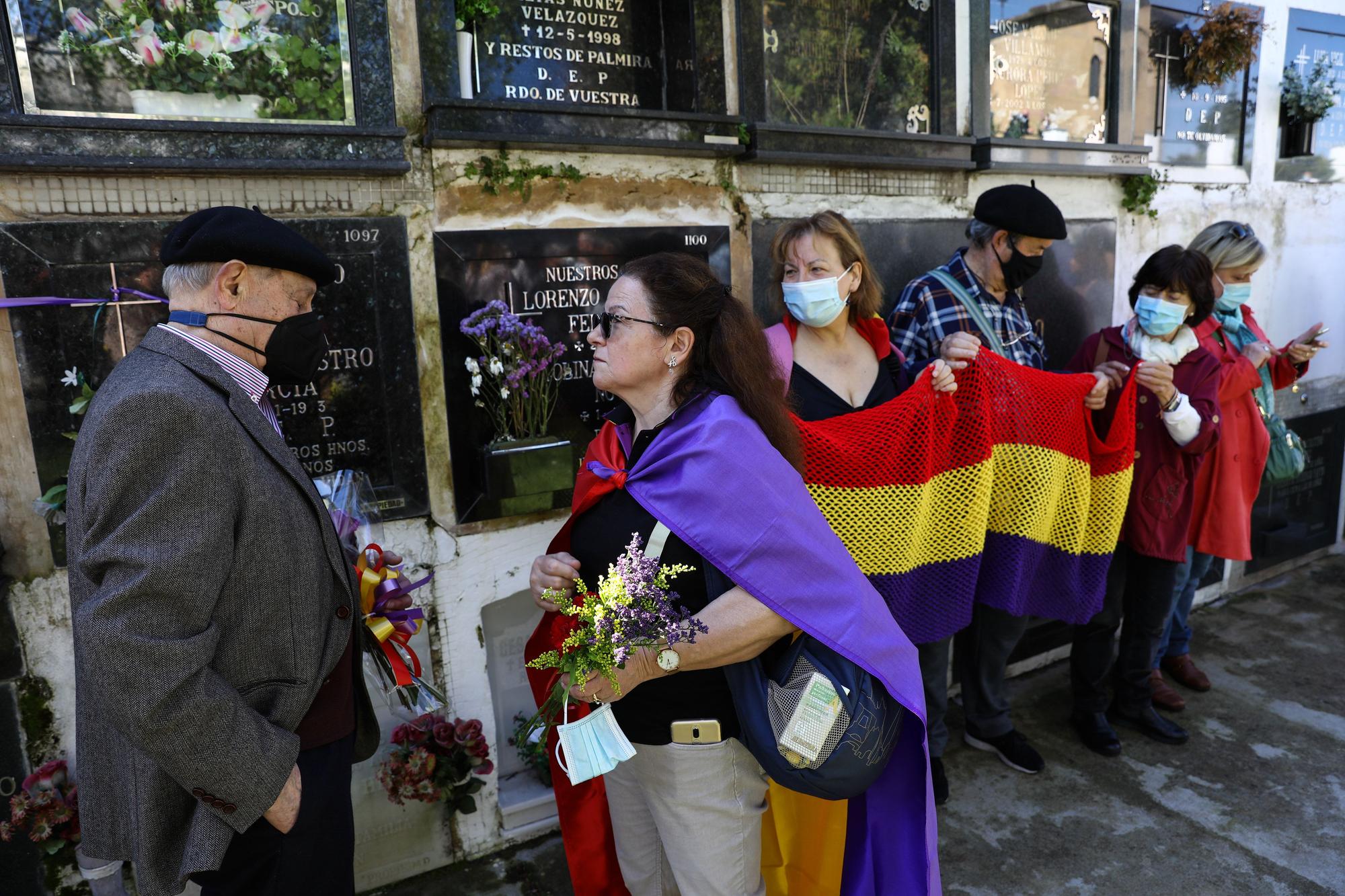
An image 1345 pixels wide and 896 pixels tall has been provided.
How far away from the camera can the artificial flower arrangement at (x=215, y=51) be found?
2.39 meters

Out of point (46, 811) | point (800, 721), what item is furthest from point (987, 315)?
point (46, 811)

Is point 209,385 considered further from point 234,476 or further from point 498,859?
point 498,859

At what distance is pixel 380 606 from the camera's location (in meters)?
2.14

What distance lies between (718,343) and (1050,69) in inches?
136

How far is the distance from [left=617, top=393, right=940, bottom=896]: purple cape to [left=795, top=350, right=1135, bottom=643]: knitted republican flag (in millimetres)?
882

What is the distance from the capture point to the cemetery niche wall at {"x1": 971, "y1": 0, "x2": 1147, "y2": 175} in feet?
13.6

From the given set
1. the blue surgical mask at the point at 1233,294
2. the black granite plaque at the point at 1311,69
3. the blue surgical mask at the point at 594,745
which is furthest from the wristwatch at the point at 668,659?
the black granite plaque at the point at 1311,69

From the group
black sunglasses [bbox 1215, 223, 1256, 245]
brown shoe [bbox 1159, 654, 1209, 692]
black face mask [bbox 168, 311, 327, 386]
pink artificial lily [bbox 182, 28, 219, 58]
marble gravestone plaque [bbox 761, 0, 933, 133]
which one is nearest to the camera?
black face mask [bbox 168, 311, 327, 386]

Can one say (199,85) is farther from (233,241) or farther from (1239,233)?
(1239,233)

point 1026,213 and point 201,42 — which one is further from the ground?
point 201,42

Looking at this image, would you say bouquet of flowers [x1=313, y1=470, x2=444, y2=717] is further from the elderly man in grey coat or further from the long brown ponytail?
the long brown ponytail

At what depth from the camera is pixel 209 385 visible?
168cm

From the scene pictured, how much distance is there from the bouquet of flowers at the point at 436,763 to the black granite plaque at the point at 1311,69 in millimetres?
5896

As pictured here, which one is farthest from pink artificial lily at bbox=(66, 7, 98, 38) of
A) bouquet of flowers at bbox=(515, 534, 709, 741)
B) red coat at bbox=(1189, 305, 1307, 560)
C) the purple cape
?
red coat at bbox=(1189, 305, 1307, 560)
